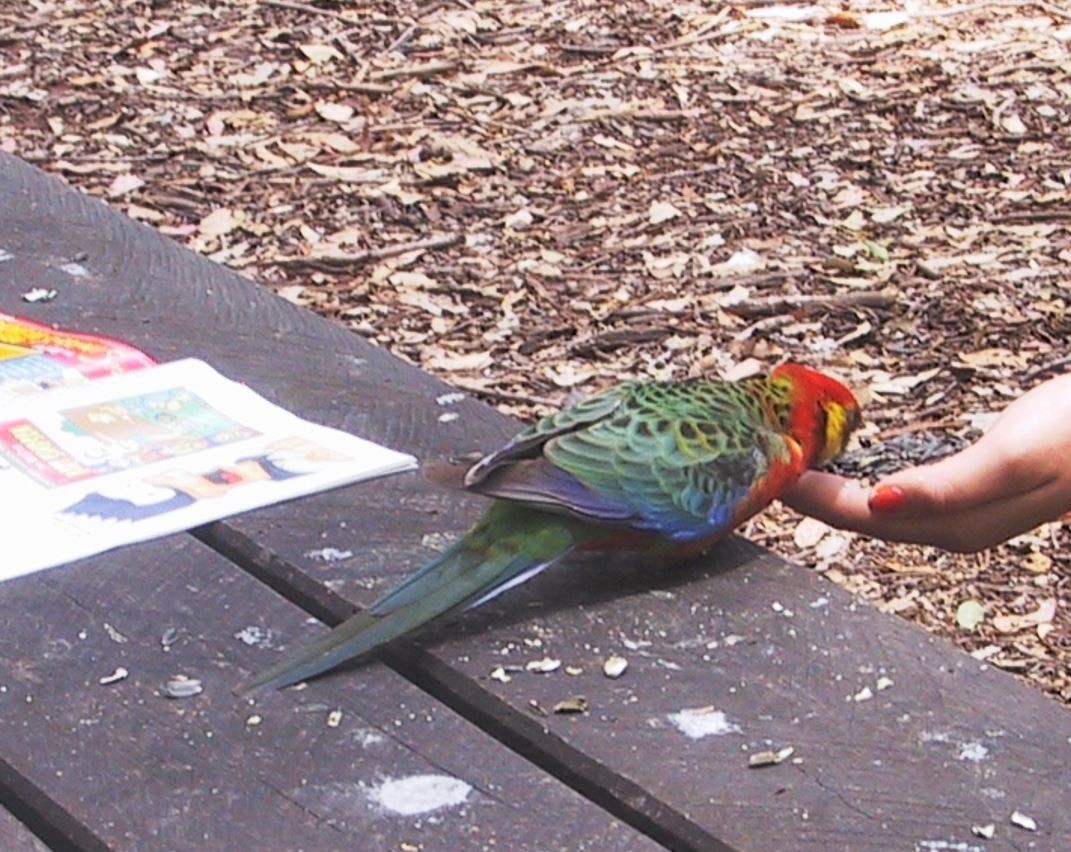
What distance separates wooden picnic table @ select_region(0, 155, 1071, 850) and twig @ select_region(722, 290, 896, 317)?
2345 millimetres

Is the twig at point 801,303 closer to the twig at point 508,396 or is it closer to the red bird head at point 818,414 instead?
the twig at point 508,396

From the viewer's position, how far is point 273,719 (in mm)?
1723

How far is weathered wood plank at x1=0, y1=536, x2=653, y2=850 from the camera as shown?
1.57 metres

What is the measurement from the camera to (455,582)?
1.92m

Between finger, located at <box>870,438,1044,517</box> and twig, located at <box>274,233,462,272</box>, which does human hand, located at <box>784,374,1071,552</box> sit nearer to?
finger, located at <box>870,438,1044,517</box>

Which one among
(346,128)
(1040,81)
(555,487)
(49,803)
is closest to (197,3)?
(346,128)

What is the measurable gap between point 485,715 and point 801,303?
282 centimetres

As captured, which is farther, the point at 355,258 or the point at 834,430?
the point at 355,258

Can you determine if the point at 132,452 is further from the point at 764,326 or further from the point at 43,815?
the point at 764,326

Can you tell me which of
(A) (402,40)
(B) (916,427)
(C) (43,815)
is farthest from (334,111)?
(C) (43,815)

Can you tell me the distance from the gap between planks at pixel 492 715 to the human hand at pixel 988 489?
0.62m

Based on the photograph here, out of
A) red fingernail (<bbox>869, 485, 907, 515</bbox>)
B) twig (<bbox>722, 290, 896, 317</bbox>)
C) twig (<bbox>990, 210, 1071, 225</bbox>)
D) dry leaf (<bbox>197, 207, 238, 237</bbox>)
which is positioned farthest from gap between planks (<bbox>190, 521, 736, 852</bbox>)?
twig (<bbox>990, 210, 1071, 225</bbox>)

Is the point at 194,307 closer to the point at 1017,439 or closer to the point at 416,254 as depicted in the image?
the point at 1017,439

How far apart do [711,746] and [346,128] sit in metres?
4.11
